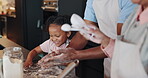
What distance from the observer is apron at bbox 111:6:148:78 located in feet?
2.15

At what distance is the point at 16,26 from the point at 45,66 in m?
3.38

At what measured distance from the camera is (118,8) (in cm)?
113

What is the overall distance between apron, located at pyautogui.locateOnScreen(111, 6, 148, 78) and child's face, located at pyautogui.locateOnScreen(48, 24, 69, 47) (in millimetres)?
687

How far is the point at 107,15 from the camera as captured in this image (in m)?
1.21

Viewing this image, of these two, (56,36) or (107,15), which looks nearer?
(107,15)

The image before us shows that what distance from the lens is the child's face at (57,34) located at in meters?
1.36

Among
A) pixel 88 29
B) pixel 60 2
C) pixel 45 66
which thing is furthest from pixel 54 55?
pixel 60 2

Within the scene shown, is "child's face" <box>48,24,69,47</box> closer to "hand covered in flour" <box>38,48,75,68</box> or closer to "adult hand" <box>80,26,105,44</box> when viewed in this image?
"hand covered in flour" <box>38,48,75,68</box>

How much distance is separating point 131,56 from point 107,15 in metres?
0.58

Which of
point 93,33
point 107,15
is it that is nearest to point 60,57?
point 93,33

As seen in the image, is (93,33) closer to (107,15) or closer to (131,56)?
(131,56)

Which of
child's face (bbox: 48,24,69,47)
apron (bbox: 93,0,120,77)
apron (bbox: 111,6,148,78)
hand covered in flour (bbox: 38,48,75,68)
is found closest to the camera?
apron (bbox: 111,6,148,78)

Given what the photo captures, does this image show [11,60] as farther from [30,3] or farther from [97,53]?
[30,3]

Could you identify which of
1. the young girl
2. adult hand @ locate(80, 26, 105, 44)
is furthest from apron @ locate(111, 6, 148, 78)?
the young girl
